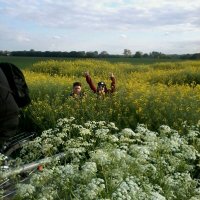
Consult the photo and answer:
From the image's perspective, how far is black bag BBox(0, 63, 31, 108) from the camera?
432 cm

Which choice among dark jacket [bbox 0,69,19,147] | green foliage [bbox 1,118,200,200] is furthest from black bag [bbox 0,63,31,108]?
green foliage [bbox 1,118,200,200]

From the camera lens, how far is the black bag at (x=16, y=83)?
14.2 ft

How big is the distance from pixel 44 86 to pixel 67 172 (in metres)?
7.44

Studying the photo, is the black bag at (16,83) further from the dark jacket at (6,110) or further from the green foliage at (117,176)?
the green foliage at (117,176)

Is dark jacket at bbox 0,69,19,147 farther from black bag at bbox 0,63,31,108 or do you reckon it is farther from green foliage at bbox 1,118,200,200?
green foliage at bbox 1,118,200,200

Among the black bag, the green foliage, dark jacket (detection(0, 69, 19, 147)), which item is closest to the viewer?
the green foliage

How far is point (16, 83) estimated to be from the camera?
4336 millimetres

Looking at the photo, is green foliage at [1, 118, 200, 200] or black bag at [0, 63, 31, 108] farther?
black bag at [0, 63, 31, 108]

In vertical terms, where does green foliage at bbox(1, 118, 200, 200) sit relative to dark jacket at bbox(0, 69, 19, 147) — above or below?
below

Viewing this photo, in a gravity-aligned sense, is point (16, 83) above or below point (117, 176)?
above

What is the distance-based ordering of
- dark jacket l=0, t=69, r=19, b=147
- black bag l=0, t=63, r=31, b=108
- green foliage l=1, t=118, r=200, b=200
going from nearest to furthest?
green foliage l=1, t=118, r=200, b=200 → dark jacket l=0, t=69, r=19, b=147 → black bag l=0, t=63, r=31, b=108

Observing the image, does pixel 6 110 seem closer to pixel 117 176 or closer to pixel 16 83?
pixel 16 83

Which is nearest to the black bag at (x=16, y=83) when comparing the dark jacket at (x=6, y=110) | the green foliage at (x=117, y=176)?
A: the dark jacket at (x=6, y=110)

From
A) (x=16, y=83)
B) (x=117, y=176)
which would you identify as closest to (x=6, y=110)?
(x=16, y=83)
